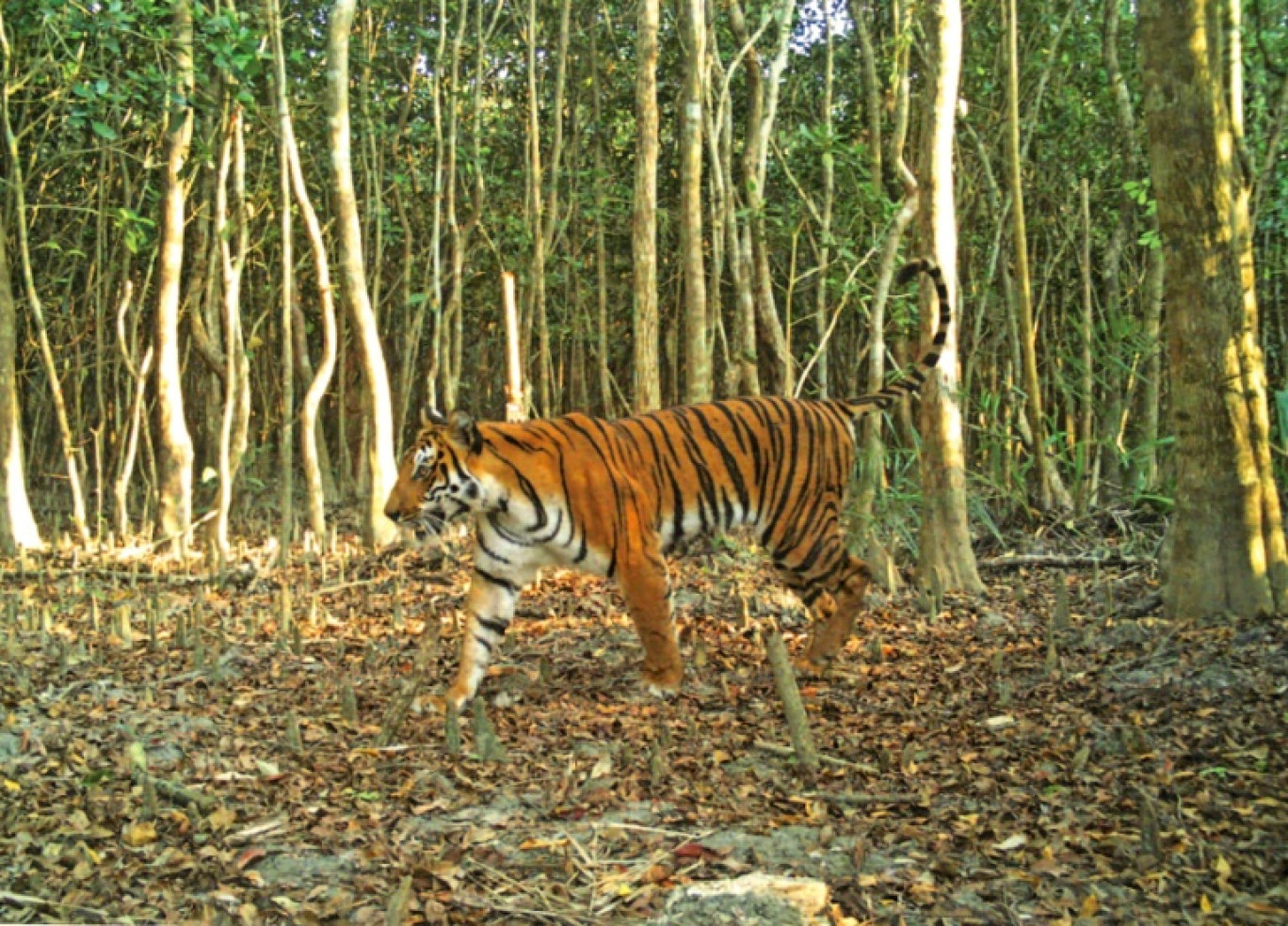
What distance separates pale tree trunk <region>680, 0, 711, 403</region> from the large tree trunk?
3.77 metres

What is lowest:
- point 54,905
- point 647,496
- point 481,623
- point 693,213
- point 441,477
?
point 54,905

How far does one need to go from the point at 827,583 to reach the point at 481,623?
1.84m

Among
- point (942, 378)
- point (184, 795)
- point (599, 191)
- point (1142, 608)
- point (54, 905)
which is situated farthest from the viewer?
point (599, 191)

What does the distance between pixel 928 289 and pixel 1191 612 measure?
249cm

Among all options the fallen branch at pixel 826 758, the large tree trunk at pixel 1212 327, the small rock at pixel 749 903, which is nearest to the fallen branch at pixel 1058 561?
the large tree trunk at pixel 1212 327

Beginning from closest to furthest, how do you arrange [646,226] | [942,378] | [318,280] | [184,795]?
[184,795] < [942,378] < [646,226] < [318,280]

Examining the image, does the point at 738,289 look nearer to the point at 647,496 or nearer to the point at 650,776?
the point at 647,496

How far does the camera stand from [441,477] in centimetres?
632

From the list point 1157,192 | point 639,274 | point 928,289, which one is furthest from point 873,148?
point 1157,192

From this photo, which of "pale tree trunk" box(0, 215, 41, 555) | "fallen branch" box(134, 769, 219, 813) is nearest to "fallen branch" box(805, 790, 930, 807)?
"fallen branch" box(134, 769, 219, 813)

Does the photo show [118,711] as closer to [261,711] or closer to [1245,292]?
[261,711]

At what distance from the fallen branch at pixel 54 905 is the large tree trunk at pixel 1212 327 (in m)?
4.86

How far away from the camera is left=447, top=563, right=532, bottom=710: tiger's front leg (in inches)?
247

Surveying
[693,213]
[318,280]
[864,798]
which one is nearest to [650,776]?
[864,798]
